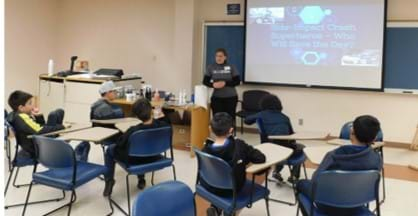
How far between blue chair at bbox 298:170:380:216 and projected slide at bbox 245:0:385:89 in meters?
4.20

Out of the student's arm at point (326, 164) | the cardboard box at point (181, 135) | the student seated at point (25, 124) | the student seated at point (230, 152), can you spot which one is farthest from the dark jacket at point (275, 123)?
the cardboard box at point (181, 135)

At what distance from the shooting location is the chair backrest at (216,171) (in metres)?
2.95

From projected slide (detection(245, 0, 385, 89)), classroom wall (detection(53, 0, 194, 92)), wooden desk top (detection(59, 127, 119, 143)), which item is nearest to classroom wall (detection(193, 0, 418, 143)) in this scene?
projected slide (detection(245, 0, 385, 89))

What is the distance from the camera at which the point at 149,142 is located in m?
3.84

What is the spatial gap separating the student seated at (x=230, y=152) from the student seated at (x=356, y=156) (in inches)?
18.4

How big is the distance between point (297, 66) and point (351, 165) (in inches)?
176

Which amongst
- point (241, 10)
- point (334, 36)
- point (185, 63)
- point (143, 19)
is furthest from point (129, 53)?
point (334, 36)

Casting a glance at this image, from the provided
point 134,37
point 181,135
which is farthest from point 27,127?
point 134,37

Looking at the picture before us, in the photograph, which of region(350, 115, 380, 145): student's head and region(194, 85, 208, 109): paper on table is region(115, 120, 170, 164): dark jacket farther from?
region(194, 85, 208, 109): paper on table

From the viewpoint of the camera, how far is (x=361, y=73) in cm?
662

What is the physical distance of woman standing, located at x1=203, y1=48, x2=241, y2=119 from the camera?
20.4 feet

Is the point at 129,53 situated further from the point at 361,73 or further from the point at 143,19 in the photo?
the point at 361,73

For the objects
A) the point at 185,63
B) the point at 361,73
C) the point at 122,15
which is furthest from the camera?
the point at 122,15

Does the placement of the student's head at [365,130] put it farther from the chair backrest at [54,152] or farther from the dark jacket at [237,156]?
the chair backrest at [54,152]
